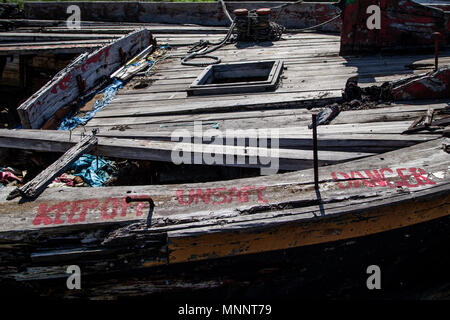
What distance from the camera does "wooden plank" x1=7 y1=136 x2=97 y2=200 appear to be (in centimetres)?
248

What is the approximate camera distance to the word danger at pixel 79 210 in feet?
7.47

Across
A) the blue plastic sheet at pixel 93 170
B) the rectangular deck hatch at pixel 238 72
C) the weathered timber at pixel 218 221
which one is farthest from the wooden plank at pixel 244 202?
the rectangular deck hatch at pixel 238 72

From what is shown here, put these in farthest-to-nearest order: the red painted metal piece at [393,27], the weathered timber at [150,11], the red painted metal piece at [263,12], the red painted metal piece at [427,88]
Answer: the weathered timber at [150,11]
the red painted metal piece at [263,12]
the red painted metal piece at [393,27]
the red painted metal piece at [427,88]

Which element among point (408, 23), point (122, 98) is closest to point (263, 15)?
point (408, 23)

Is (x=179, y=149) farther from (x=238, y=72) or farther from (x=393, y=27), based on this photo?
(x=393, y=27)

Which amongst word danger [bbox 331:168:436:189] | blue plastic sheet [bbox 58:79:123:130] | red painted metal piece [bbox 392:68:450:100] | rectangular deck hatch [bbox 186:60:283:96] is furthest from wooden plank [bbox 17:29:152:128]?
red painted metal piece [bbox 392:68:450:100]

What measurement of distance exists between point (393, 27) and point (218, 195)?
377cm

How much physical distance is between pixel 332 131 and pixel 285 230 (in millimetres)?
1182

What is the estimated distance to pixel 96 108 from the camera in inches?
173

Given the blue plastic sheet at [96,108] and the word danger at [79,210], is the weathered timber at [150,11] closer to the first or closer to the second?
the blue plastic sheet at [96,108]

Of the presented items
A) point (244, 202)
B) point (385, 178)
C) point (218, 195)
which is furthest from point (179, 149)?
point (385, 178)

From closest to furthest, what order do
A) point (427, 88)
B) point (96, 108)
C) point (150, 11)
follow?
point (427, 88) < point (96, 108) < point (150, 11)

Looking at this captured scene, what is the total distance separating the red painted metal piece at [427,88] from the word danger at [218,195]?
188 centimetres

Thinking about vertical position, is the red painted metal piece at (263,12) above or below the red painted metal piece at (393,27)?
above
